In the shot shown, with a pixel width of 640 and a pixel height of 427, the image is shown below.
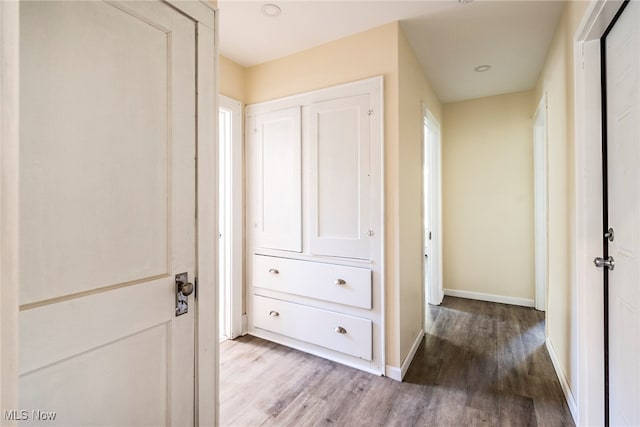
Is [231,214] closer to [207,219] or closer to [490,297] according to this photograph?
[207,219]

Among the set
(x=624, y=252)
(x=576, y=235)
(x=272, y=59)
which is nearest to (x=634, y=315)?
(x=624, y=252)

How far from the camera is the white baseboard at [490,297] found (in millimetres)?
3613

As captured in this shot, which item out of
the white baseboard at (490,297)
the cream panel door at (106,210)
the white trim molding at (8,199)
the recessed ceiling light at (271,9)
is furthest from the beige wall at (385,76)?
the white baseboard at (490,297)

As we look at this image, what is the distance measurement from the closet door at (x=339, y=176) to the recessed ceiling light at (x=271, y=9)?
669mm

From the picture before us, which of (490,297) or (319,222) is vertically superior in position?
(319,222)

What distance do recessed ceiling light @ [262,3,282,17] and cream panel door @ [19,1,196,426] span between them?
3.30 ft

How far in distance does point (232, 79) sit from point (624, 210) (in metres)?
2.82

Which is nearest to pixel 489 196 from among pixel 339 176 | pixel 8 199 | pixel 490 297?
pixel 490 297

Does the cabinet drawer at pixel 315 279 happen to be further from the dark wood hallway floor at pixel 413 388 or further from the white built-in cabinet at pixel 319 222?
the dark wood hallway floor at pixel 413 388

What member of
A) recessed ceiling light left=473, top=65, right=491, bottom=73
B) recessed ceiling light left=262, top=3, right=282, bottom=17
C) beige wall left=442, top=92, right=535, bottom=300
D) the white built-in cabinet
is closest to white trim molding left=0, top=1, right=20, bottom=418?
recessed ceiling light left=262, top=3, right=282, bottom=17

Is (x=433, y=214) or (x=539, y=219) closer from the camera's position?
(x=539, y=219)

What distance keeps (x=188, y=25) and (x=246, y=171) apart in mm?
1711

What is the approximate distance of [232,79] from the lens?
2.73 metres

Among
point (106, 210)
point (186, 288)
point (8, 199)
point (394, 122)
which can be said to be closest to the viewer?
point (8, 199)
